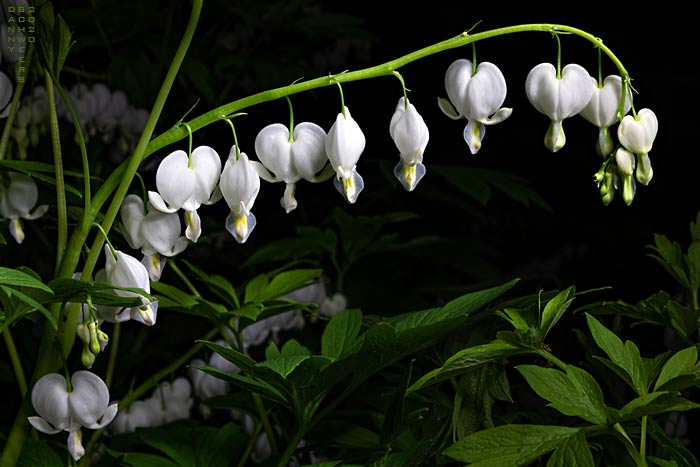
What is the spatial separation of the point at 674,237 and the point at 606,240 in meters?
0.21

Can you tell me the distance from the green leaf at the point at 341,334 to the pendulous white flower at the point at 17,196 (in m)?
0.39

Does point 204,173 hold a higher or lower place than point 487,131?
higher

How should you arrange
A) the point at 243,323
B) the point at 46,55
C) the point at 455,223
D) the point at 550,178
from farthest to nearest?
the point at 550,178 < the point at 455,223 < the point at 243,323 < the point at 46,55

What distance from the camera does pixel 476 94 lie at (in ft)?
3.01

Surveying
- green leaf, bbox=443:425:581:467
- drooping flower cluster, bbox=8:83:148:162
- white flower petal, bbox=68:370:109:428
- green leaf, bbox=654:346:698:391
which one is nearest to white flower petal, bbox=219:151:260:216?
white flower petal, bbox=68:370:109:428

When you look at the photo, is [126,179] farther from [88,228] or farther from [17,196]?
[17,196]

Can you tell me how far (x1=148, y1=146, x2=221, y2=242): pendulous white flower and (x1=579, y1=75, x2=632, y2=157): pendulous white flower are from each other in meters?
0.42

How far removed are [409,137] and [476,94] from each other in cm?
9

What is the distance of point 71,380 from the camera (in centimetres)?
89

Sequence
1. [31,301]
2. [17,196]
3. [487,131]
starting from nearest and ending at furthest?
[31,301]
[17,196]
[487,131]

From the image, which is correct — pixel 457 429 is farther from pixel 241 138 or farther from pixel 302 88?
pixel 241 138

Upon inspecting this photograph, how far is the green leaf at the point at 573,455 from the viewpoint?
756mm

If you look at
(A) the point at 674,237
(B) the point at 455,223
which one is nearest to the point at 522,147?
(B) the point at 455,223

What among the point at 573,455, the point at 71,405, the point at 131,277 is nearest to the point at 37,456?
A: the point at 71,405
